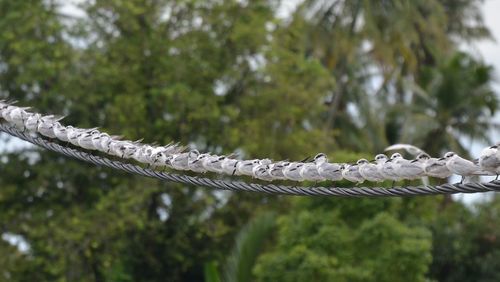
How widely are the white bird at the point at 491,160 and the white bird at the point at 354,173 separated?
0.63 metres

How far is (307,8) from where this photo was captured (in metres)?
29.9

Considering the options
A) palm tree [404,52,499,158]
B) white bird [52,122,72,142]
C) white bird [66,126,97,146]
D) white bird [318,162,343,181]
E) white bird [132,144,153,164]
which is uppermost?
palm tree [404,52,499,158]

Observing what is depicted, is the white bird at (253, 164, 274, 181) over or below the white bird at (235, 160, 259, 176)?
below

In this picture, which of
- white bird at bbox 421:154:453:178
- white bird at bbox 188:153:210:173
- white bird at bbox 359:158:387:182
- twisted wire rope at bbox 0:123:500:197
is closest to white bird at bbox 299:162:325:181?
twisted wire rope at bbox 0:123:500:197

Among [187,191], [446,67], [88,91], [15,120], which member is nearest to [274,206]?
[187,191]

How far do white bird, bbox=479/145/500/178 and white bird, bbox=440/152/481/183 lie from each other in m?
0.04

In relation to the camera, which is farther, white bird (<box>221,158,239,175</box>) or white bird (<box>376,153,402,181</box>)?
white bird (<box>221,158,239,175</box>)

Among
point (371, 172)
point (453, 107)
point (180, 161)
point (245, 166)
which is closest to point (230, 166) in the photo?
point (245, 166)

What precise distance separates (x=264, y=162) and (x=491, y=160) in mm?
1285

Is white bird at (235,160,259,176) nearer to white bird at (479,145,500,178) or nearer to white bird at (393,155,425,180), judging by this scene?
white bird at (393,155,425,180)

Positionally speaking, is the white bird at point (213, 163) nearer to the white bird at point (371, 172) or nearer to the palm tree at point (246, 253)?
the white bird at point (371, 172)

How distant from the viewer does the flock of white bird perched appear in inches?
173

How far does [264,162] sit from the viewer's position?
5227mm

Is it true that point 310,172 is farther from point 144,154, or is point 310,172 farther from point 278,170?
point 144,154
